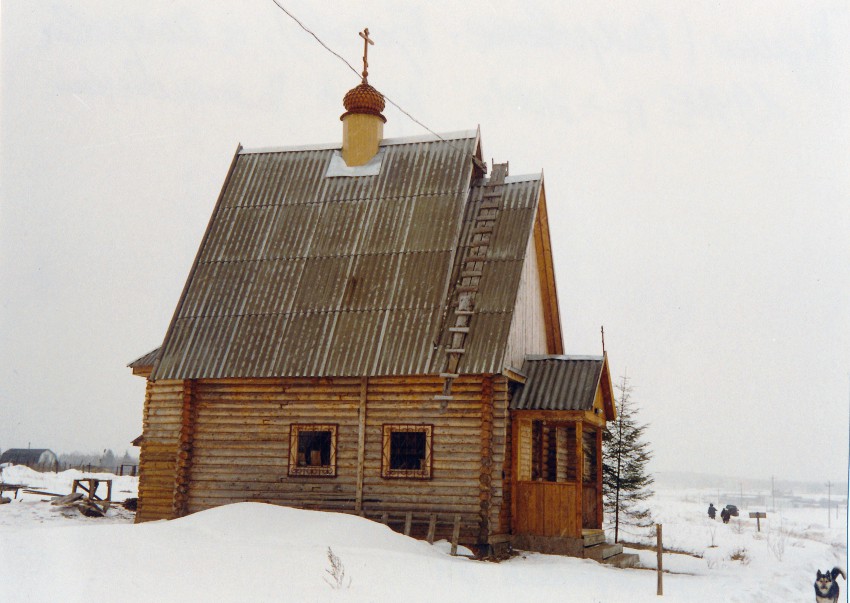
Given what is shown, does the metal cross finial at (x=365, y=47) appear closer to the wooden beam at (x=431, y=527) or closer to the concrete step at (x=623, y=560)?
the wooden beam at (x=431, y=527)

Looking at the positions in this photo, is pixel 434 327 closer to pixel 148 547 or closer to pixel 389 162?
pixel 389 162

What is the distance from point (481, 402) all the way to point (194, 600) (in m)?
8.18

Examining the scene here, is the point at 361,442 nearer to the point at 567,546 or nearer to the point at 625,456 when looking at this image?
the point at 567,546

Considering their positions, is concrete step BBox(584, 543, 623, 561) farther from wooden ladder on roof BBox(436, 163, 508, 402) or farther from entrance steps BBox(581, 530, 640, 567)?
wooden ladder on roof BBox(436, 163, 508, 402)

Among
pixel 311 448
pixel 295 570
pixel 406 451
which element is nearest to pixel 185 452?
pixel 311 448

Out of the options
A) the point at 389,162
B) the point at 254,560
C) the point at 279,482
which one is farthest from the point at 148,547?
the point at 389,162

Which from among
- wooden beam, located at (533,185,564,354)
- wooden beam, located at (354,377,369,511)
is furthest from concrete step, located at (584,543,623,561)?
wooden beam, located at (533,185,564,354)

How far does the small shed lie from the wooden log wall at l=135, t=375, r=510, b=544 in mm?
48694

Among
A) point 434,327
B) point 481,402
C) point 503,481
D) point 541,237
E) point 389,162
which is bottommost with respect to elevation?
point 503,481

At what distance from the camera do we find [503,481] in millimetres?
17969

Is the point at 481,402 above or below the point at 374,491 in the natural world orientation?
above

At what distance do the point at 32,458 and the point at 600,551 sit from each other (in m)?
56.7

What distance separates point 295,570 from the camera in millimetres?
12688

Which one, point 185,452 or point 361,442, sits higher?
point 361,442
